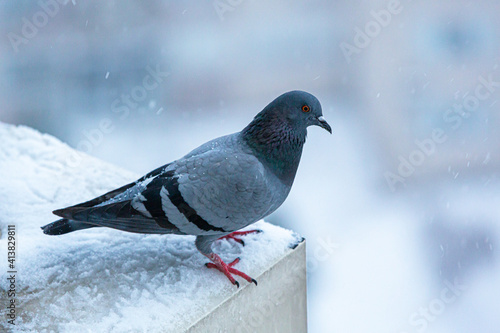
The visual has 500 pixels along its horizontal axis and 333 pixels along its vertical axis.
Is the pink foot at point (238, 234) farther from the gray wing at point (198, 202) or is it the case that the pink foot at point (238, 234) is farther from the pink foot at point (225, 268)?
the gray wing at point (198, 202)

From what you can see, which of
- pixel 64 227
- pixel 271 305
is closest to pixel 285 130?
pixel 271 305

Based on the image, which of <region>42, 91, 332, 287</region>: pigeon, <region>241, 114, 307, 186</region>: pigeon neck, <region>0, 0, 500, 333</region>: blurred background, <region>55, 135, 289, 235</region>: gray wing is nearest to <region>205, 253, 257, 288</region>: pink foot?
<region>42, 91, 332, 287</region>: pigeon

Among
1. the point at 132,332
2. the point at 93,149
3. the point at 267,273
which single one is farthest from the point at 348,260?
the point at 132,332

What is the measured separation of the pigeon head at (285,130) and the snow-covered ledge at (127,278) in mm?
359

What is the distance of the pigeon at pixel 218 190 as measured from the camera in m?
1.74

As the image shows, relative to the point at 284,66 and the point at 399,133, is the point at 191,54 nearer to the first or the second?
the point at 284,66

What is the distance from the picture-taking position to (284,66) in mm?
6223

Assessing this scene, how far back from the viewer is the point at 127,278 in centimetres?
181

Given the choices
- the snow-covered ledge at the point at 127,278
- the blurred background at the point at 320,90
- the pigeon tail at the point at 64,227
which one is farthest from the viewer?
the blurred background at the point at 320,90

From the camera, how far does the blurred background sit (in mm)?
5891

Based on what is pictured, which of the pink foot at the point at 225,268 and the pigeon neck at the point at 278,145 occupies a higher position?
the pigeon neck at the point at 278,145

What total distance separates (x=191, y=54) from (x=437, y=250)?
3.49m

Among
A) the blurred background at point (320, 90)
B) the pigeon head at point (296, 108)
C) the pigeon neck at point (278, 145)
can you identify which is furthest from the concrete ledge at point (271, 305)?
the blurred background at point (320, 90)

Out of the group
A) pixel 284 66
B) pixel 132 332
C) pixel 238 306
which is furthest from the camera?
pixel 284 66
